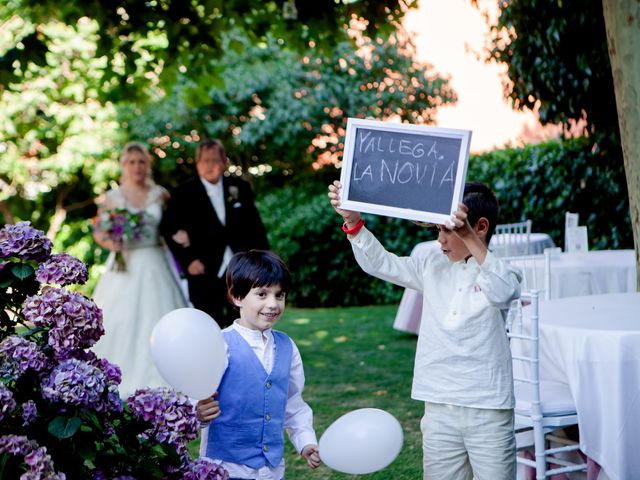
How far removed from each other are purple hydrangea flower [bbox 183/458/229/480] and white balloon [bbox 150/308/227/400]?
0.73ft

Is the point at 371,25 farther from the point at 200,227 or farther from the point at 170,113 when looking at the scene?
the point at 170,113

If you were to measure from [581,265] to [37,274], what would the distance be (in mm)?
4615

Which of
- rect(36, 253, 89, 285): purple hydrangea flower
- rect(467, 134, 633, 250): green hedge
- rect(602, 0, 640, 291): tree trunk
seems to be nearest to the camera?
rect(36, 253, 89, 285): purple hydrangea flower

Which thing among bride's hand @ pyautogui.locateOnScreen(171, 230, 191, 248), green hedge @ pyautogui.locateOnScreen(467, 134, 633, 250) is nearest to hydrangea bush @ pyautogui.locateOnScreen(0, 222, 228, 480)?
bride's hand @ pyautogui.locateOnScreen(171, 230, 191, 248)

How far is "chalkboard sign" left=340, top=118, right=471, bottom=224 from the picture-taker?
2414mm

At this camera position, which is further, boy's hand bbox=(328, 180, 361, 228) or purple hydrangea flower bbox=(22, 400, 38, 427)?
boy's hand bbox=(328, 180, 361, 228)

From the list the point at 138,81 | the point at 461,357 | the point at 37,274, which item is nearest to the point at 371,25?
the point at 138,81

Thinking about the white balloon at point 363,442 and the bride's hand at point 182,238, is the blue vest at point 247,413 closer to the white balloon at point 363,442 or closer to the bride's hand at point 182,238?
the white balloon at point 363,442

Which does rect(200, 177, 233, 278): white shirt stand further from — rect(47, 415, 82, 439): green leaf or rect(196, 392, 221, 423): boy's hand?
rect(47, 415, 82, 439): green leaf

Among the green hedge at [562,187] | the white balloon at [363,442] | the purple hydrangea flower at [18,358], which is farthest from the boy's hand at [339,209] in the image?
the green hedge at [562,187]

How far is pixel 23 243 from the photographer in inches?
74.9

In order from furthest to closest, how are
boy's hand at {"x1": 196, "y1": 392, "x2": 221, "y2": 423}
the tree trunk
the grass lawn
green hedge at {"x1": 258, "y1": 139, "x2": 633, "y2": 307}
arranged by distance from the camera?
green hedge at {"x1": 258, "y1": 139, "x2": 633, "y2": 307}, the grass lawn, the tree trunk, boy's hand at {"x1": 196, "y1": 392, "x2": 221, "y2": 423}

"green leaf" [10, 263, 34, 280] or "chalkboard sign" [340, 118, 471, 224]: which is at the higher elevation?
"chalkboard sign" [340, 118, 471, 224]

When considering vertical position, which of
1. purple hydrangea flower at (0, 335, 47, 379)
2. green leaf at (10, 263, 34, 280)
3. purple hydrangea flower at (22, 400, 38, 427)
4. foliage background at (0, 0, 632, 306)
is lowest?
purple hydrangea flower at (22, 400, 38, 427)
